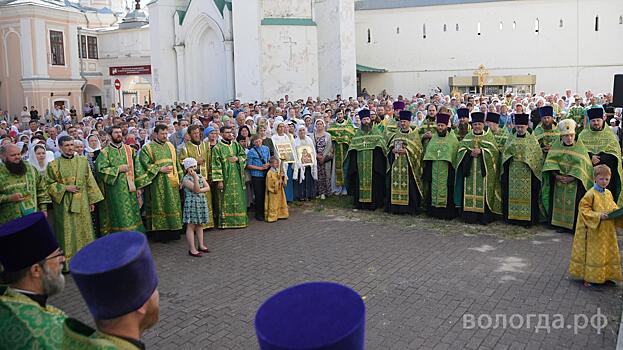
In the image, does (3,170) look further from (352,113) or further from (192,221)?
(352,113)

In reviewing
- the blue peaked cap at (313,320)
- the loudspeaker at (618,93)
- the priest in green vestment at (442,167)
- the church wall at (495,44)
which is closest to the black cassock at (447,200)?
the priest in green vestment at (442,167)

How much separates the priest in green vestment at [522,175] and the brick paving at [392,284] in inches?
21.7

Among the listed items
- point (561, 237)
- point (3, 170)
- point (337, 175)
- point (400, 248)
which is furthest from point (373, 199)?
point (3, 170)

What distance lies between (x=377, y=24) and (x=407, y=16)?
2009 millimetres

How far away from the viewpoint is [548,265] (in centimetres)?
741

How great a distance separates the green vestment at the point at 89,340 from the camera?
224 cm

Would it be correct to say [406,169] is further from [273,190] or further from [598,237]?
[598,237]

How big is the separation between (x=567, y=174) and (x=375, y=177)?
3.57m

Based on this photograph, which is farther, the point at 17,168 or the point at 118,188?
the point at 118,188

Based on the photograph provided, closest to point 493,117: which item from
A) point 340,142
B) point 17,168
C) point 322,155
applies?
point 340,142

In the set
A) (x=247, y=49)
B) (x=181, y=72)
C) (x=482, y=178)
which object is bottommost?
(x=482, y=178)

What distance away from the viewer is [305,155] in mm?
11750

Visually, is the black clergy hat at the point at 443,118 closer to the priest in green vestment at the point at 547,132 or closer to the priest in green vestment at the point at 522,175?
the priest in green vestment at the point at 522,175

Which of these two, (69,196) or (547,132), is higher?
(547,132)
